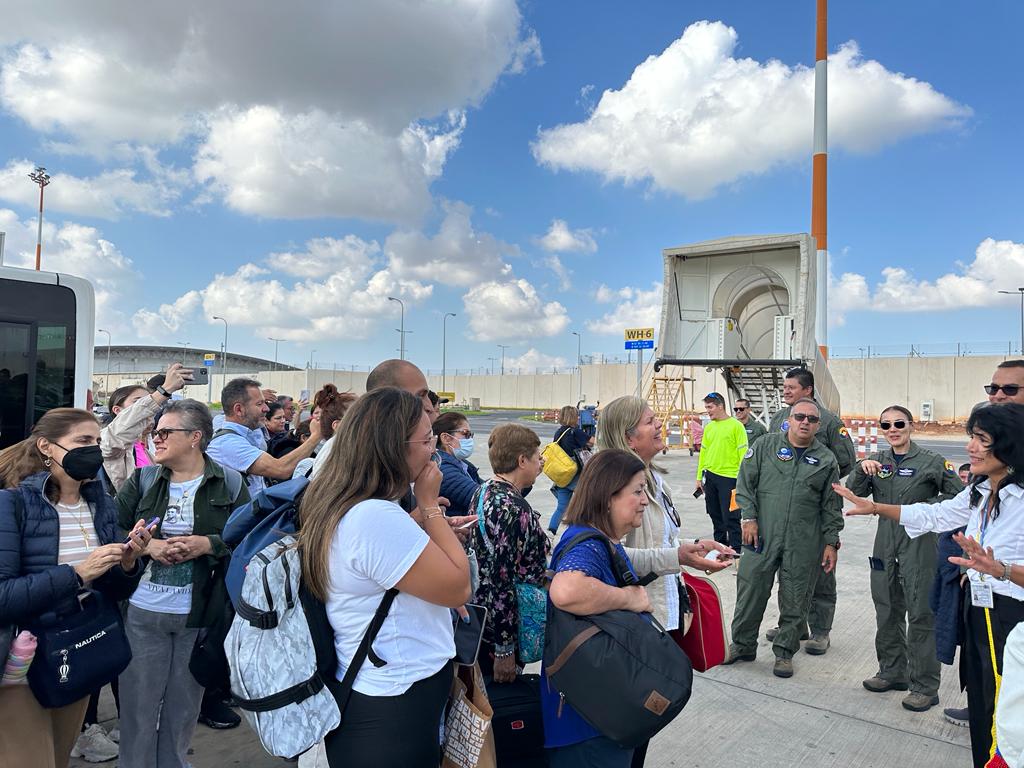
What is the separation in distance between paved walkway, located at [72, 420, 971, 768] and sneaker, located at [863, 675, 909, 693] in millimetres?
56

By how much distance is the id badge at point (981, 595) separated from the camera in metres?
2.97

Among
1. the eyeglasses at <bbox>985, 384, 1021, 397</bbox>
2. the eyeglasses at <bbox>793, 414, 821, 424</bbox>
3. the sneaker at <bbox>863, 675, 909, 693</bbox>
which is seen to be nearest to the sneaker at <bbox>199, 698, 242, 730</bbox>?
the sneaker at <bbox>863, 675, 909, 693</bbox>

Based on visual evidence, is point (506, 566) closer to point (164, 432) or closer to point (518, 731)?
point (518, 731)

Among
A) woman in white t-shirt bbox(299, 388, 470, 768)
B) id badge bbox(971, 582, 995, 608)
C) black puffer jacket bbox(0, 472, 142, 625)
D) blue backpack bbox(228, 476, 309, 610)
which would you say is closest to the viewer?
woman in white t-shirt bbox(299, 388, 470, 768)

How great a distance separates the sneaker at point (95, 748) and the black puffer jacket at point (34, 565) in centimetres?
134

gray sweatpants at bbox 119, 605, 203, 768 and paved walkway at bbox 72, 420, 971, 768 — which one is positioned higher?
gray sweatpants at bbox 119, 605, 203, 768

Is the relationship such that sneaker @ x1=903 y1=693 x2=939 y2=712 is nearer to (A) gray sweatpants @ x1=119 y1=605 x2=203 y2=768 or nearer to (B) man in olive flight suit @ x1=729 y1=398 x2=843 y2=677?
(B) man in olive flight suit @ x1=729 y1=398 x2=843 y2=677

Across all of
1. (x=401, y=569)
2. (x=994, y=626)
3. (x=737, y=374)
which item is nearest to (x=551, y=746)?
(x=401, y=569)

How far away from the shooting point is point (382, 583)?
182cm

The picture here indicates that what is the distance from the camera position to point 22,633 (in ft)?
7.70

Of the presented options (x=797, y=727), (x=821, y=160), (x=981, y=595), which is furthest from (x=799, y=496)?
(x=821, y=160)

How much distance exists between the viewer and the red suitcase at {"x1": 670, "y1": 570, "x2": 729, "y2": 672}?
283 centimetres

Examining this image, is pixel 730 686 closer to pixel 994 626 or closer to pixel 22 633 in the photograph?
pixel 994 626

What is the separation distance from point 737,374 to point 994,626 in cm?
1363
